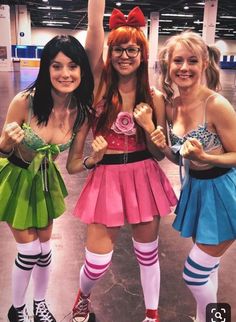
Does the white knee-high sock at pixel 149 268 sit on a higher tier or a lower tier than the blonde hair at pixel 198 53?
lower

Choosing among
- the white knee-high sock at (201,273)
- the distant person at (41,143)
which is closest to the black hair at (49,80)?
the distant person at (41,143)

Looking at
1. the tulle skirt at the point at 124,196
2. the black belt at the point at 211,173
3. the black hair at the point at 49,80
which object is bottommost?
the tulle skirt at the point at 124,196

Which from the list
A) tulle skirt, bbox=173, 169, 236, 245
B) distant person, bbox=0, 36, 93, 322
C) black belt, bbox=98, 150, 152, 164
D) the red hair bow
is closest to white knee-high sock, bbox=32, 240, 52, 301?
distant person, bbox=0, 36, 93, 322

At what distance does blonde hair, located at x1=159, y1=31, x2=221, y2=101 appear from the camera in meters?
1.62

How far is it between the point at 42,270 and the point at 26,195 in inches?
17.9

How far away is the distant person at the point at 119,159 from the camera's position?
1731 mm

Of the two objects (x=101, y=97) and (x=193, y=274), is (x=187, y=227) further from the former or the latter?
(x=101, y=97)

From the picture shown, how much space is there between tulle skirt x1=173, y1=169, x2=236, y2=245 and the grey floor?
2.54 feet

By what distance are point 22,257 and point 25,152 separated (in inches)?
19.6

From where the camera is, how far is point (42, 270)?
1930 millimetres

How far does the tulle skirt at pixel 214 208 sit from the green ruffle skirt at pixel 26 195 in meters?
0.66

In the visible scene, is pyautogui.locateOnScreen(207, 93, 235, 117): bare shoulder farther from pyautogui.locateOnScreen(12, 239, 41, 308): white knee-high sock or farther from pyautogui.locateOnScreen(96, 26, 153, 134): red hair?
pyautogui.locateOnScreen(12, 239, 41, 308): white knee-high sock

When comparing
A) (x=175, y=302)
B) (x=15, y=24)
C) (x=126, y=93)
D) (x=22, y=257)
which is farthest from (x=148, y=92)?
(x=15, y=24)

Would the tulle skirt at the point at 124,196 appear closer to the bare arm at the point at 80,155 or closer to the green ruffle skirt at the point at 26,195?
the bare arm at the point at 80,155
